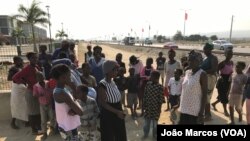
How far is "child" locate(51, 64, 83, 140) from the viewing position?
3.38 m

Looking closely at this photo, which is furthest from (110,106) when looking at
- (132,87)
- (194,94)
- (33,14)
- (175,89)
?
(33,14)

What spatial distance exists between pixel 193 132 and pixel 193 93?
742mm

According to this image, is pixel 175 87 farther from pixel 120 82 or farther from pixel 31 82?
pixel 31 82

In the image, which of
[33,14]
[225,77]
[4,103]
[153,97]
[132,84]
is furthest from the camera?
[33,14]

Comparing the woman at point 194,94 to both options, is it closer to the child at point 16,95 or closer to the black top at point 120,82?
the black top at point 120,82

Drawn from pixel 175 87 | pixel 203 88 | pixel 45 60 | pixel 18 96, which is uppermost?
pixel 45 60

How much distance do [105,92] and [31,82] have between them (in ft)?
9.02

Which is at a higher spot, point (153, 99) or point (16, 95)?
point (153, 99)

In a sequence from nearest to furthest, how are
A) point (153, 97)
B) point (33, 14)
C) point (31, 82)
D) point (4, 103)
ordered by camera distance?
point (153, 97) → point (31, 82) → point (4, 103) → point (33, 14)

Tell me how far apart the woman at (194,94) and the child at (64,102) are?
1818 millimetres

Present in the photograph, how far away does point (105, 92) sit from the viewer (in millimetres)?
3955

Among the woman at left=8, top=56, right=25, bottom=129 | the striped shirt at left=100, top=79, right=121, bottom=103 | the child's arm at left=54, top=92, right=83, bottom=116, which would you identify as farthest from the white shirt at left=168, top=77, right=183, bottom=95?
the child's arm at left=54, top=92, right=83, bottom=116

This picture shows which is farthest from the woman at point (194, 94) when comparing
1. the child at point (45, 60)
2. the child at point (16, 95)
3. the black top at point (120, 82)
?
the child at point (45, 60)

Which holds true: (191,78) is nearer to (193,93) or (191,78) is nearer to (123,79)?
(193,93)
